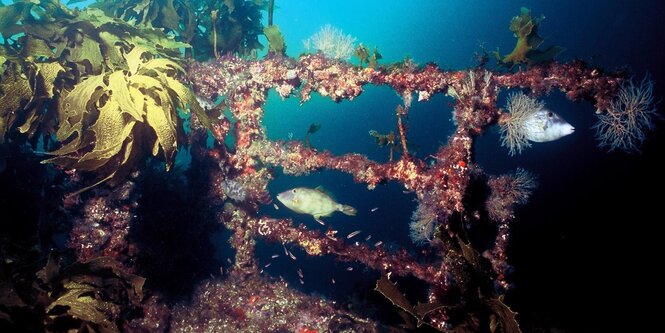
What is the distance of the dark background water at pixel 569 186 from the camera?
6.93m

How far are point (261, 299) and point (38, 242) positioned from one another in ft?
13.2

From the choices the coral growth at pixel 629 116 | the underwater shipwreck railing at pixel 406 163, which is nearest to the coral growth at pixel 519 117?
the underwater shipwreck railing at pixel 406 163

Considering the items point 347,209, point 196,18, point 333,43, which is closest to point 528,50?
point 347,209

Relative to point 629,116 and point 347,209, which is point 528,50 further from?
point 347,209

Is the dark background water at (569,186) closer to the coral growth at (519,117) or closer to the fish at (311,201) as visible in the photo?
the coral growth at (519,117)

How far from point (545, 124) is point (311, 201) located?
3.44 m

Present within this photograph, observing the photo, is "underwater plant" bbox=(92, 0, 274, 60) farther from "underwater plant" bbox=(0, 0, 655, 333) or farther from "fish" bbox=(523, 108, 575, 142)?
"fish" bbox=(523, 108, 575, 142)

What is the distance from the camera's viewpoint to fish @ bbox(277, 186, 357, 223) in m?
5.11

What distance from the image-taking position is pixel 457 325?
3143mm

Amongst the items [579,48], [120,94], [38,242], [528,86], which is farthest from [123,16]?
[579,48]

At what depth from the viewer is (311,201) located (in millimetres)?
5129

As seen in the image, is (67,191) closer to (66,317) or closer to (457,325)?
(66,317)

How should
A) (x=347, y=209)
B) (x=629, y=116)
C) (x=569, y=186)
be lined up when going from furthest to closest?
1. (x=569, y=186)
2. (x=347, y=209)
3. (x=629, y=116)

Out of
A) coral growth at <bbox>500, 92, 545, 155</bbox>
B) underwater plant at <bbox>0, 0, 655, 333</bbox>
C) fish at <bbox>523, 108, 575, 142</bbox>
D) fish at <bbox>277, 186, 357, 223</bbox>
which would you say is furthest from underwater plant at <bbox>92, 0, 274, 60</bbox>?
fish at <bbox>523, 108, 575, 142</bbox>
